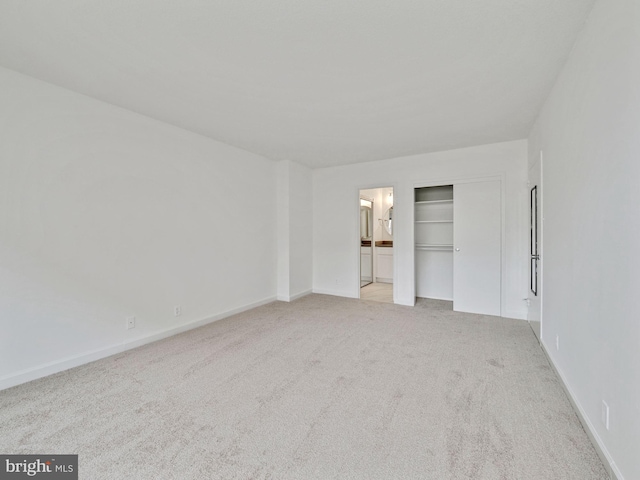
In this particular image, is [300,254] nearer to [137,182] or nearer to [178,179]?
[178,179]

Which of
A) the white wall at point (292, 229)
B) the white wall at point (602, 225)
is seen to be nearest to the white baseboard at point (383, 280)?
the white wall at point (292, 229)

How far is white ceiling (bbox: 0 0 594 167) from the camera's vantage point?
1.69 meters

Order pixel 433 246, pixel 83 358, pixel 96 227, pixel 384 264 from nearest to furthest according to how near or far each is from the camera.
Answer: pixel 83 358
pixel 96 227
pixel 433 246
pixel 384 264

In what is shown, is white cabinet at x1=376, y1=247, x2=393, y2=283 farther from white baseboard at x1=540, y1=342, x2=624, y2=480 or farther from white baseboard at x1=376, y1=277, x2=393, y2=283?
white baseboard at x1=540, y1=342, x2=624, y2=480

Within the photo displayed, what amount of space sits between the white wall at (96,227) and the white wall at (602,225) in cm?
382

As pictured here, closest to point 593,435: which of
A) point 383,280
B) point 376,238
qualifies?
point 383,280

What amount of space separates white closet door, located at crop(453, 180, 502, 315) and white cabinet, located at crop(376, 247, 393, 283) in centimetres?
261

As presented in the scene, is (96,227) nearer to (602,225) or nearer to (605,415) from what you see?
(602,225)

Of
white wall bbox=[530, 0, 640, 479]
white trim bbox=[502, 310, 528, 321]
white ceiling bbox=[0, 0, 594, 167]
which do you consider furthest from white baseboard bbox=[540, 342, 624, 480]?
white ceiling bbox=[0, 0, 594, 167]

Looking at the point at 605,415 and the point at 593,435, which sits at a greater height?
the point at 605,415

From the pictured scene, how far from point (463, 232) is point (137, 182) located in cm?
445

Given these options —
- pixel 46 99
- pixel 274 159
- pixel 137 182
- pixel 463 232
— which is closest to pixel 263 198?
pixel 274 159

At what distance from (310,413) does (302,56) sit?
2.52 m

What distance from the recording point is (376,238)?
743 centimetres
